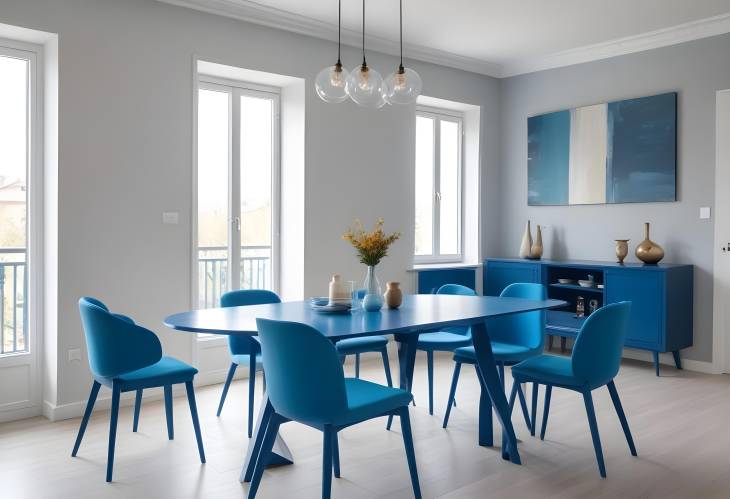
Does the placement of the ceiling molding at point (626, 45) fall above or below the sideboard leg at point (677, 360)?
above

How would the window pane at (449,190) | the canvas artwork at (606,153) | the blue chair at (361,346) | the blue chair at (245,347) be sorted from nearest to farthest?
the blue chair at (245,347) < the blue chair at (361,346) < the canvas artwork at (606,153) < the window pane at (449,190)

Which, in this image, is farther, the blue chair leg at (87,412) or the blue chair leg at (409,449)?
the blue chair leg at (87,412)

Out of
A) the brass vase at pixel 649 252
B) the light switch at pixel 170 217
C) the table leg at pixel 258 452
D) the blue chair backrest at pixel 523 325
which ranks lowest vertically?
the table leg at pixel 258 452

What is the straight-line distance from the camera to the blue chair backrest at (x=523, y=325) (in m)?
3.80

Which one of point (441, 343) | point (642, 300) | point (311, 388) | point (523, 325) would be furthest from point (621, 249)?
point (311, 388)

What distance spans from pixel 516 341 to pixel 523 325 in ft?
0.39

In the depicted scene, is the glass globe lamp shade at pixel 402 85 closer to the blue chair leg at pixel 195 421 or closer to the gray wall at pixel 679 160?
the blue chair leg at pixel 195 421

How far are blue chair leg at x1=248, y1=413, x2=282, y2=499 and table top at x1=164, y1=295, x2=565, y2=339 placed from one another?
0.39 meters

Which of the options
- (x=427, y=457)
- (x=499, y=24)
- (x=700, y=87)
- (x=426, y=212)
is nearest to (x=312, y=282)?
(x=426, y=212)

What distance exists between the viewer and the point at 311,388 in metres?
2.45

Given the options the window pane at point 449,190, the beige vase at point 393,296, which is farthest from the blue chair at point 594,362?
the window pane at point 449,190

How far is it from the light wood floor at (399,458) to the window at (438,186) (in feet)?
7.87

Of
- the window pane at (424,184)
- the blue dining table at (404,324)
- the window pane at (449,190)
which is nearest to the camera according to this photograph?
the blue dining table at (404,324)

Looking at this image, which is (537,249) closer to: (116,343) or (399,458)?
(399,458)
